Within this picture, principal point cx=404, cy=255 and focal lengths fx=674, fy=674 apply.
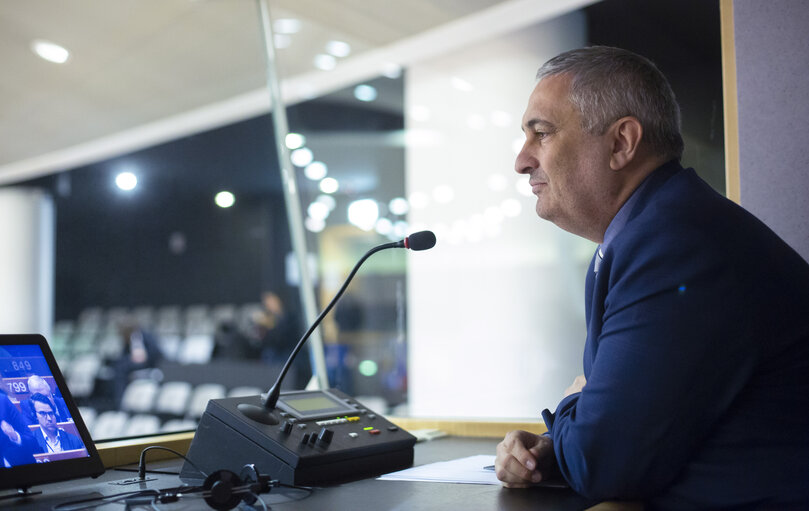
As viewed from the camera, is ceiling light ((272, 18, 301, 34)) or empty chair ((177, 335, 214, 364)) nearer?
ceiling light ((272, 18, 301, 34))

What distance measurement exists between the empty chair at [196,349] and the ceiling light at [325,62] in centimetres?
621

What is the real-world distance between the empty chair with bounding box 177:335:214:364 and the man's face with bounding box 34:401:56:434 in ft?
25.4

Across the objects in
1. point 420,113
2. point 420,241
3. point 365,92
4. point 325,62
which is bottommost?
point 420,241

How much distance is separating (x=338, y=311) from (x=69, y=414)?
77.0 inches

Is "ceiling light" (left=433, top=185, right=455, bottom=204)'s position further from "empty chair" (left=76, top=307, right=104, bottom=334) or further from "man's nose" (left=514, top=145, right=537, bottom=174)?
"empty chair" (left=76, top=307, right=104, bottom=334)

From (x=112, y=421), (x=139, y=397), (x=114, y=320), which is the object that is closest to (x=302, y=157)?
(x=112, y=421)

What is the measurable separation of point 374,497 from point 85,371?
237 inches

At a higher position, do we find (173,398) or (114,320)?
(114,320)

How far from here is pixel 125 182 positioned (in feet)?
11.6

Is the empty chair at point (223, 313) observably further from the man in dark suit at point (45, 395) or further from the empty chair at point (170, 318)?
the man in dark suit at point (45, 395)

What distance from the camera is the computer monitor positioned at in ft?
3.42

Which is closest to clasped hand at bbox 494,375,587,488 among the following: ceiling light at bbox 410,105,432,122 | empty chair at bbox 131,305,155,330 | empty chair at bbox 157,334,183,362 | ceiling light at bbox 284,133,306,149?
ceiling light at bbox 410,105,432,122

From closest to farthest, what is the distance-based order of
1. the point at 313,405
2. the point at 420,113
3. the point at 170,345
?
the point at 313,405, the point at 420,113, the point at 170,345

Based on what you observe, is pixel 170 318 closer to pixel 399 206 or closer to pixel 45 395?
pixel 399 206
